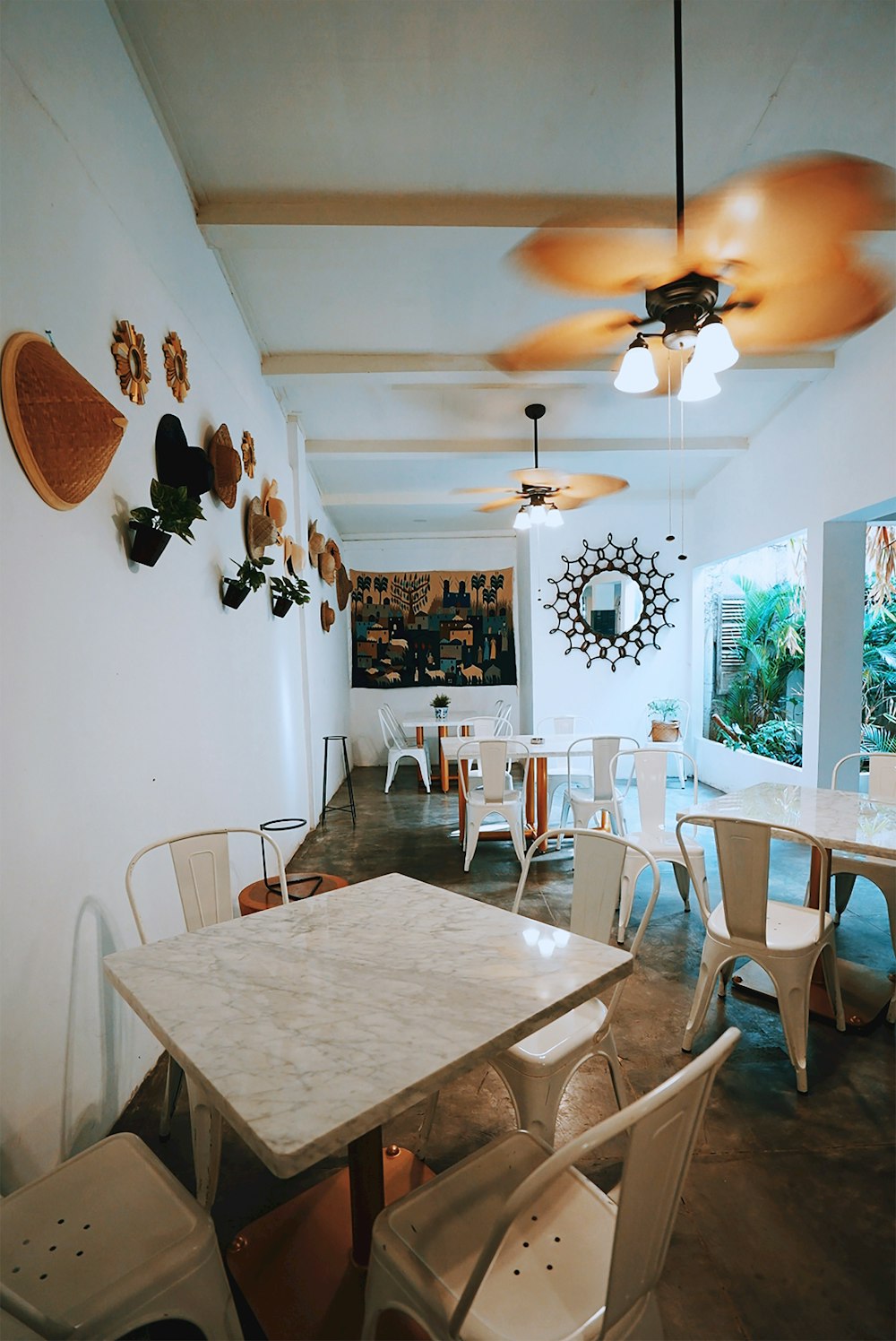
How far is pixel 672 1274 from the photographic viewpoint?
133cm

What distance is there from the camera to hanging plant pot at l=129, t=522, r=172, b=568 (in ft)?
6.37

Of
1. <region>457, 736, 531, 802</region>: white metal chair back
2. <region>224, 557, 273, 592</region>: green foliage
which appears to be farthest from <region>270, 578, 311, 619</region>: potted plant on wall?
<region>457, 736, 531, 802</region>: white metal chair back

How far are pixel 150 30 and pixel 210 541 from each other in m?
1.63

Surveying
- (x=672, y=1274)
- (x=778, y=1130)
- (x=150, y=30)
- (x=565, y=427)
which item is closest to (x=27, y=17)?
(x=150, y=30)

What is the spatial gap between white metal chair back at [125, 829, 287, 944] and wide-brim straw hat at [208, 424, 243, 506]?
157 cm

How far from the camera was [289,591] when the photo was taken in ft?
12.6

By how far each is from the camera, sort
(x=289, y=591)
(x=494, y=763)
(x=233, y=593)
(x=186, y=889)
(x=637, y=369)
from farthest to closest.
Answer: (x=289, y=591)
(x=494, y=763)
(x=233, y=593)
(x=637, y=369)
(x=186, y=889)

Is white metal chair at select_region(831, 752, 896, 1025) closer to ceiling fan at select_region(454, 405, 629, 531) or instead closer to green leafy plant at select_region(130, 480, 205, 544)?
green leafy plant at select_region(130, 480, 205, 544)

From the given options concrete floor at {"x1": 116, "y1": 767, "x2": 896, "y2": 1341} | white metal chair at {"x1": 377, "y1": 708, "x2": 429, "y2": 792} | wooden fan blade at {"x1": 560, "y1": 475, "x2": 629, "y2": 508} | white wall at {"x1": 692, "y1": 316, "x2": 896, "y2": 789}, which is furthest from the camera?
white metal chair at {"x1": 377, "y1": 708, "x2": 429, "y2": 792}

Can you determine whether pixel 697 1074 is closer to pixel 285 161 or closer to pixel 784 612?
pixel 285 161

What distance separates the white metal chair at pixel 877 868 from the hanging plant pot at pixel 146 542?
95.1 inches

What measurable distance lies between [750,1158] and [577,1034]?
26.3 inches

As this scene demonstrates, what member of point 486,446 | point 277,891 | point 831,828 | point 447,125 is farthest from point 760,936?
point 486,446

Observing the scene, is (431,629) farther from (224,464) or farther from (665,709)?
(224,464)
